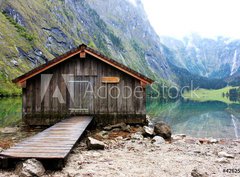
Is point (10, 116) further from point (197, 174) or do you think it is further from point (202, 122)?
point (197, 174)

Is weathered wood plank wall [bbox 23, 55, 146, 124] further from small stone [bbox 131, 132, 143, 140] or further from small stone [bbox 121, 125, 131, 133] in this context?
small stone [bbox 131, 132, 143, 140]

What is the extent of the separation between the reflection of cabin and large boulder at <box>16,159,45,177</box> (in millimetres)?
10234

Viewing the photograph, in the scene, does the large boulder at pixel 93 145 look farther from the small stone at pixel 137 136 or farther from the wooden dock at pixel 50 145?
the small stone at pixel 137 136

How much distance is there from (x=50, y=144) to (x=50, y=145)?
169mm

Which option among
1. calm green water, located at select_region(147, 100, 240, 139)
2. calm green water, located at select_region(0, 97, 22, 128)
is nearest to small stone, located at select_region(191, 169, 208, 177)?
calm green water, located at select_region(0, 97, 22, 128)

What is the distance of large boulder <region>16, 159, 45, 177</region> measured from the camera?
9.51 m

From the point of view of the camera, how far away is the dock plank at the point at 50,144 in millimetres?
10352

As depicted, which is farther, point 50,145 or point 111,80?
point 111,80

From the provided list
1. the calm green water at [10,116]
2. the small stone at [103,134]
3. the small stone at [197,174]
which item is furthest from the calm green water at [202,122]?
the small stone at [197,174]

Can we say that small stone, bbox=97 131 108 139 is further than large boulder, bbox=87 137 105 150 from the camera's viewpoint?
Yes

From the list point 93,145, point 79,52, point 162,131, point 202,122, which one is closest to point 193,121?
point 202,122

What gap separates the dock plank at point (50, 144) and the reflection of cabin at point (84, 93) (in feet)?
12.8

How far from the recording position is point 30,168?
9586 millimetres

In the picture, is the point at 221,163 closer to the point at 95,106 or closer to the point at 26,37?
the point at 95,106
